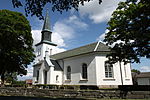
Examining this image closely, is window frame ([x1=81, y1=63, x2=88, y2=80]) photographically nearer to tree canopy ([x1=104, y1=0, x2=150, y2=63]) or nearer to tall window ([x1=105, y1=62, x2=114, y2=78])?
tall window ([x1=105, y1=62, x2=114, y2=78])

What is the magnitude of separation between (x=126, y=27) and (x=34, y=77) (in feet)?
99.6

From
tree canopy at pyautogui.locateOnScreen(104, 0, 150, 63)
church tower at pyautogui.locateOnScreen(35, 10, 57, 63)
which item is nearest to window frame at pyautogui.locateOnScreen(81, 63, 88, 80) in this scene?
tree canopy at pyautogui.locateOnScreen(104, 0, 150, 63)

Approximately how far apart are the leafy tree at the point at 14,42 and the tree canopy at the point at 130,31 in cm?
1561

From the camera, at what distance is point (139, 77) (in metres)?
48.2

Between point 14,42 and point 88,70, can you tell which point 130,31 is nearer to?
point 88,70

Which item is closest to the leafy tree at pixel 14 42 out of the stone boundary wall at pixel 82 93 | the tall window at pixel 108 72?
the stone boundary wall at pixel 82 93

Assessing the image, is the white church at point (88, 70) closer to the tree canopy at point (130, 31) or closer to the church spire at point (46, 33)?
the tree canopy at point (130, 31)

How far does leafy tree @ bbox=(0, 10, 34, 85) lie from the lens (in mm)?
21541

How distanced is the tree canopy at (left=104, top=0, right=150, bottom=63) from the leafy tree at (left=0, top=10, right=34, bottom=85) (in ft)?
51.2

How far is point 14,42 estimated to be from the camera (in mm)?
22750

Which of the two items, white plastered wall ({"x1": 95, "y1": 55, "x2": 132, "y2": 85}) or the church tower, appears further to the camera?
the church tower

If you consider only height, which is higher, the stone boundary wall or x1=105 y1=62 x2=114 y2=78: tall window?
x1=105 y1=62 x2=114 y2=78: tall window

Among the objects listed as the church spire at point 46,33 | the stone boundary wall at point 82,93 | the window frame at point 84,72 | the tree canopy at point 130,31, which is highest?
the church spire at point 46,33

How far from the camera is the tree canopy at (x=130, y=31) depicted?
42.8ft
